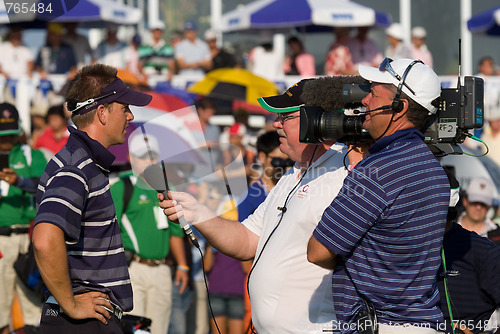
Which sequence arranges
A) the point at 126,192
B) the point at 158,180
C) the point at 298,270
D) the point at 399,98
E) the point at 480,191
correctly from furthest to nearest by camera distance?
the point at 126,192 < the point at 480,191 < the point at 298,270 < the point at 158,180 < the point at 399,98

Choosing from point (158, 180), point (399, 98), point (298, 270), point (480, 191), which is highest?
point (399, 98)

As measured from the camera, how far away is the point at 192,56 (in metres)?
13.7

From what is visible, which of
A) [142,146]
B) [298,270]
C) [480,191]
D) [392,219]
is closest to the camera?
[392,219]

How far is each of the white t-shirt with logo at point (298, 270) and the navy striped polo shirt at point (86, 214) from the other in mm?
735

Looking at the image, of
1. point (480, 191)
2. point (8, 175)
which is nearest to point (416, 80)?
point (480, 191)

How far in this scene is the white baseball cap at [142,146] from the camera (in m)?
3.49

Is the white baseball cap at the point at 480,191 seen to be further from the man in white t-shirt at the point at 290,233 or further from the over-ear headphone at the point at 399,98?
the over-ear headphone at the point at 399,98

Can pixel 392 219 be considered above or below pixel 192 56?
below

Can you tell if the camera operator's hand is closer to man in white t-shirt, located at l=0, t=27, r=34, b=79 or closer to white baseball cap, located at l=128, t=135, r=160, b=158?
white baseball cap, located at l=128, t=135, r=160, b=158

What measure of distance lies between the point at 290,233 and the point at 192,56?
10244 millimetres

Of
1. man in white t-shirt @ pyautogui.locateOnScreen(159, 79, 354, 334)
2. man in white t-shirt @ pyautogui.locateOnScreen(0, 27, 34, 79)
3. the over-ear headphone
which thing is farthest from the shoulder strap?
man in white t-shirt @ pyautogui.locateOnScreen(0, 27, 34, 79)

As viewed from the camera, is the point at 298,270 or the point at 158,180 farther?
the point at 298,270

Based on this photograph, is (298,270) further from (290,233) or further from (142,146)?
(142,146)

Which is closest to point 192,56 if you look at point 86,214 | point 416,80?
point 86,214
